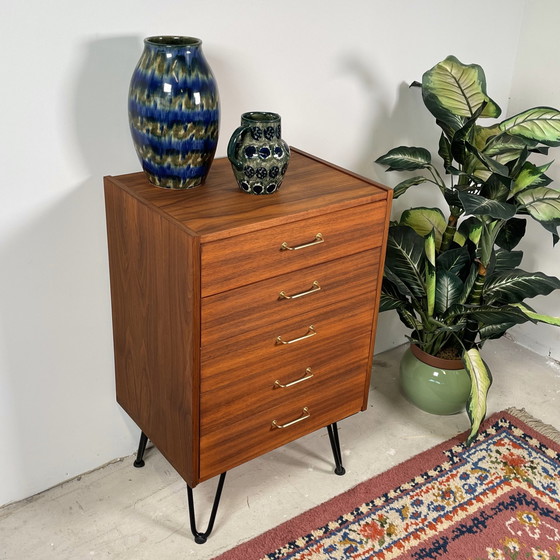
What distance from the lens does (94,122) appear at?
156 cm

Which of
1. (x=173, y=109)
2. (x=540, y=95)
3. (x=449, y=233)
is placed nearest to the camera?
(x=173, y=109)

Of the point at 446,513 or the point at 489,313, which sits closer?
the point at 446,513

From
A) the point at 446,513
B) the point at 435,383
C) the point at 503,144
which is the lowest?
the point at 446,513

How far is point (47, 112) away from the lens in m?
1.48

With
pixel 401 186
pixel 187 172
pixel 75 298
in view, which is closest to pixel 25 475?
pixel 75 298

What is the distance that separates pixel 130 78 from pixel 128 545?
1.10 m

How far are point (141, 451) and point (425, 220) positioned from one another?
109cm

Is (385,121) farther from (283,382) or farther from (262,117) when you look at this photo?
(283,382)

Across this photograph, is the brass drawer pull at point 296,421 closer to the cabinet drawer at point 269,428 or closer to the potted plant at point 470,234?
the cabinet drawer at point 269,428

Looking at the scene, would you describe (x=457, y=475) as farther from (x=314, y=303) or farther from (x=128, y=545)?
(x=128, y=545)

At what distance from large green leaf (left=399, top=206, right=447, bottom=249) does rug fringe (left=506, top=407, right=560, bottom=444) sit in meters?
0.59

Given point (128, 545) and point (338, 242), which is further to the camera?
point (128, 545)

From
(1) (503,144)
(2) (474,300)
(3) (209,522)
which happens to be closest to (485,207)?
(1) (503,144)

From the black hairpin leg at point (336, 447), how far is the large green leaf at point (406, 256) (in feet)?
1.54
